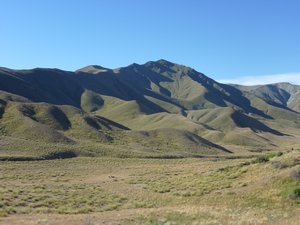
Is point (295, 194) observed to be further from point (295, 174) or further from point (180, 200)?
point (180, 200)

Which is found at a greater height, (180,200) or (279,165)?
(279,165)

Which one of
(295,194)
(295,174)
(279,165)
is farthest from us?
(279,165)

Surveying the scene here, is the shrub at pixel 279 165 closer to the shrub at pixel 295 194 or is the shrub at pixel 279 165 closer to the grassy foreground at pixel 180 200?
the grassy foreground at pixel 180 200

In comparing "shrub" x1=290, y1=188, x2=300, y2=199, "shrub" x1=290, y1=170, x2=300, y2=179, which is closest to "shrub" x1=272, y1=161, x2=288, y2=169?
"shrub" x1=290, y1=170, x2=300, y2=179

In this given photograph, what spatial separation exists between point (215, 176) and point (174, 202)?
10263 mm

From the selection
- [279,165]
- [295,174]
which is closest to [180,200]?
[295,174]

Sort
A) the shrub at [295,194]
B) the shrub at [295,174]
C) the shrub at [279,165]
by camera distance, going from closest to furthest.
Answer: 1. the shrub at [295,194]
2. the shrub at [295,174]
3. the shrub at [279,165]

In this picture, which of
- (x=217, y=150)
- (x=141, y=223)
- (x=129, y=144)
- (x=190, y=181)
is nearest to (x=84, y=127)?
(x=129, y=144)

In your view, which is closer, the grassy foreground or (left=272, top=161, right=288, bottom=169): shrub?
the grassy foreground

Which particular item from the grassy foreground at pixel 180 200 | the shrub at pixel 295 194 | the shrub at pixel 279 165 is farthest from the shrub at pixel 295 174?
the shrub at pixel 295 194

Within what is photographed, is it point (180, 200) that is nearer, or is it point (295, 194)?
point (295, 194)

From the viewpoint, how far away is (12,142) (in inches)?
3885

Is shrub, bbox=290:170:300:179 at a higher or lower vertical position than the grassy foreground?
higher

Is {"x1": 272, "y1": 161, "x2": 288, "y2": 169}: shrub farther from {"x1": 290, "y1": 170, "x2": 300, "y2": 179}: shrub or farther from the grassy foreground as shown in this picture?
{"x1": 290, "y1": 170, "x2": 300, "y2": 179}: shrub
